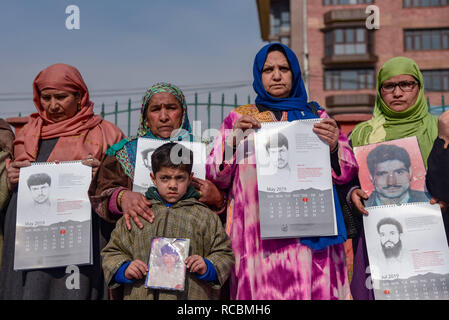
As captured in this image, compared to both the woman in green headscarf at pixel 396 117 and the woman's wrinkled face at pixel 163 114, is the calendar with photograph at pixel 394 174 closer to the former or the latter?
the woman in green headscarf at pixel 396 117

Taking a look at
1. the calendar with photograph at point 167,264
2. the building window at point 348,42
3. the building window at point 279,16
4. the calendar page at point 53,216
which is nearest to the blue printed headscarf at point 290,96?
the calendar with photograph at point 167,264

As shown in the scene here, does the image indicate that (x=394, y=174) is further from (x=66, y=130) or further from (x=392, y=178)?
(x=66, y=130)

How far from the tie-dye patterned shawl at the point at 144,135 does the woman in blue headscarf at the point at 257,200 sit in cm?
39

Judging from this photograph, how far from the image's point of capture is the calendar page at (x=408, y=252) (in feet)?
9.39

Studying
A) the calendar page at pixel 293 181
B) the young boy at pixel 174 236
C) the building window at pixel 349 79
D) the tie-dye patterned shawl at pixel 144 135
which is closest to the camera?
the young boy at pixel 174 236

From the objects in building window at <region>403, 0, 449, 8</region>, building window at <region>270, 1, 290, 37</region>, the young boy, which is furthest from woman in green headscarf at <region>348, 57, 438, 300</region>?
building window at <region>270, 1, 290, 37</region>

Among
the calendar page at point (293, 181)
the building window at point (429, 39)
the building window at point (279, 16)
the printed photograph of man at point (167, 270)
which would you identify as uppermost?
the building window at point (279, 16)

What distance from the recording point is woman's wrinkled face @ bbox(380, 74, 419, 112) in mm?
3354

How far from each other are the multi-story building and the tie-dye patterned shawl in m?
23.3

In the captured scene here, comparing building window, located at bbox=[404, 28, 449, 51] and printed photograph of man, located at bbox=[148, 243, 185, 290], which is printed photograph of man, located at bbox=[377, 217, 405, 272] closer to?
printed photograph of man, located at bbox=[148, 243, 185, 290]

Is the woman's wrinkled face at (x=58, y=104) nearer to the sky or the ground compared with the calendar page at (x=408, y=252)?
nearer to the sky

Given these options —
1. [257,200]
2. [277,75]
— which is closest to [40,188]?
[257,200]

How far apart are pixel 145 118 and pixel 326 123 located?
1310 mm
